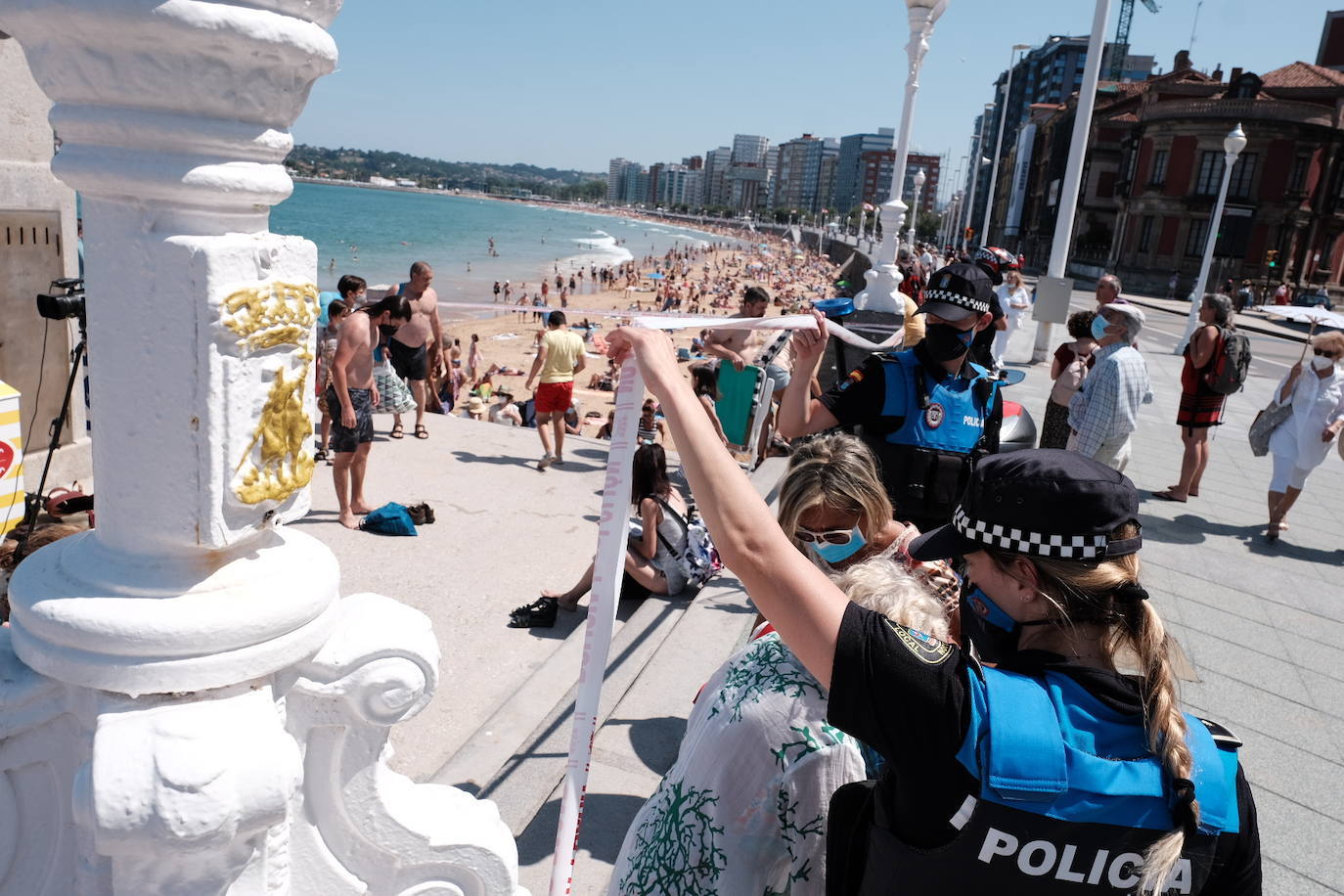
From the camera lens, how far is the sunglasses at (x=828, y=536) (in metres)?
2.93

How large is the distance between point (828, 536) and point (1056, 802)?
162cm

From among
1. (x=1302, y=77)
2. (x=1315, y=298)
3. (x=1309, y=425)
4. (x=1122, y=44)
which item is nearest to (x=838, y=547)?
(x=1309, y=425)

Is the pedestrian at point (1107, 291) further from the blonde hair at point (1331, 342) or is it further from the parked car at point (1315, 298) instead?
the parked car at point (1315, 298)

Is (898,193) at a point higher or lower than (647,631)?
higher

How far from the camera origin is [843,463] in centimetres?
294

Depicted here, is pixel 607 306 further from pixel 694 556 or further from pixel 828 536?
pixel 828 536

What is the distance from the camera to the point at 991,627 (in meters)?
1.68

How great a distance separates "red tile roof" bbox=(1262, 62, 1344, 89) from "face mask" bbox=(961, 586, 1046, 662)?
66.9 m

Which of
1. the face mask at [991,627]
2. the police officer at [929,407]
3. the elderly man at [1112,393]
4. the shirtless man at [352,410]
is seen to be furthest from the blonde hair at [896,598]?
the shirtless man at [352,410]

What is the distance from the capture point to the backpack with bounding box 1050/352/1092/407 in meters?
7.38

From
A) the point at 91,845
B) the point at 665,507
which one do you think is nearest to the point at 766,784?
the point at 91,845

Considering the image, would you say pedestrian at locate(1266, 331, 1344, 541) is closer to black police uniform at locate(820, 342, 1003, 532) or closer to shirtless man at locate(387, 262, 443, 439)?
black police uniform at locate(820, 342, 1003, 532)

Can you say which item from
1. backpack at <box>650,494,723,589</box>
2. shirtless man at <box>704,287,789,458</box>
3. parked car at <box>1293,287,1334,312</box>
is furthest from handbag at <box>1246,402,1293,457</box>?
parked car at <box>1293,287,1334,312</box>

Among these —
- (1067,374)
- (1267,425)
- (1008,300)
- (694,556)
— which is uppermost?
(1008,300)
